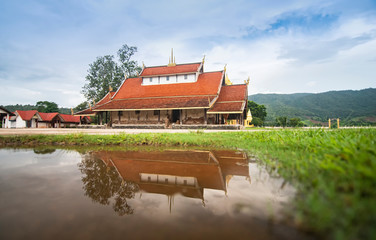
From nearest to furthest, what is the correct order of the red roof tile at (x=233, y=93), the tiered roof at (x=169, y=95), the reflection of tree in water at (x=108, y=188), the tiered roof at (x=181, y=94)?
the reflection of tree in water at (x=108, y=188), the tiered roof at (x=181, y=94), the tiered roof at (x=169, y=95), the red roof tile at (x=233, y=93)

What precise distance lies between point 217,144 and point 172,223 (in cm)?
555

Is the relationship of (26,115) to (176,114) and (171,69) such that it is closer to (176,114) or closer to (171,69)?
(171,69)

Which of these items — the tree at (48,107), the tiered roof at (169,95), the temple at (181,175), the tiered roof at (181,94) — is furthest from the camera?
the tree at (48,107)

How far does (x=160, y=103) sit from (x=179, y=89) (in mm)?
3501

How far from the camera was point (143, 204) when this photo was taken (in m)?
2.18

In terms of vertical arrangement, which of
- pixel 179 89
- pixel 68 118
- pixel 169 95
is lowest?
pixel 68 118

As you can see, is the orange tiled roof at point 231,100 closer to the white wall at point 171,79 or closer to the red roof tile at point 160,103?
the red roof tile at point 160,103

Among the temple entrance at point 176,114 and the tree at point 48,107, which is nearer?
the temple entrance at point 176,114

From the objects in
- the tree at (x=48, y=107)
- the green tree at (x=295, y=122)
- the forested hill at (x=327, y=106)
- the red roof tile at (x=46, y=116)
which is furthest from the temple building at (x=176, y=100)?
the forested hill at (x=327, y=106)

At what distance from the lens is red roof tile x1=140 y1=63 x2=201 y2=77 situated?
78.2ft

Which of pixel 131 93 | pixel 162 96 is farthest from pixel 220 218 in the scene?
pixel 131 93

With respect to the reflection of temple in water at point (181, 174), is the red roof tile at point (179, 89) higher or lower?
higher

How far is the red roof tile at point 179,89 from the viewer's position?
862 inches

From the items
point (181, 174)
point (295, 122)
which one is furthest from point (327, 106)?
point (181, 174)
